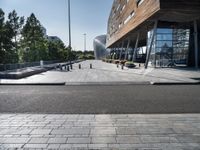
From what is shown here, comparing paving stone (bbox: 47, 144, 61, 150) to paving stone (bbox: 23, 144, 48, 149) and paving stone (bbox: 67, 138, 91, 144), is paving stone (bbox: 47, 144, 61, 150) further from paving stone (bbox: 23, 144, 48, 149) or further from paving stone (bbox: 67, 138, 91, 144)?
paving stone (bbox: 67, 138, 91, 144)

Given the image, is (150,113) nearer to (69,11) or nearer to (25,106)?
(25,106)

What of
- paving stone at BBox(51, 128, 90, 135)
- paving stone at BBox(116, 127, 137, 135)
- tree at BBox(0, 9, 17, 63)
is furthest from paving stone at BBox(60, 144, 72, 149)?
tree at BBox(0, 9, 17, 63)

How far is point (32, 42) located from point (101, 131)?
147ft

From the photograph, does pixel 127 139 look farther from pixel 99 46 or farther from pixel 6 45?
pixel 99 46

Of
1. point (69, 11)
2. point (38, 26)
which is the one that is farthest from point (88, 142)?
point (38, 26)

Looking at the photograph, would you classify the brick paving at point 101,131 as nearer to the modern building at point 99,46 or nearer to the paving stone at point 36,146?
the paving stone at point 36,146

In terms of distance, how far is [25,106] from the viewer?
849 centimetres

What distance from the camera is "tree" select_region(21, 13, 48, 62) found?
46091mm

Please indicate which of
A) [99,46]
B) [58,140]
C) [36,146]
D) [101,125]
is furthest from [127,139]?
[99,46]

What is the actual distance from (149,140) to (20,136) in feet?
9.63

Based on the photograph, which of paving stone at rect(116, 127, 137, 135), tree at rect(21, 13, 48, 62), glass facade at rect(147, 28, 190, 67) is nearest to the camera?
paving stone at rect(116, 127, 137, 135)

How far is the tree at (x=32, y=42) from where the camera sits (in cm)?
4609

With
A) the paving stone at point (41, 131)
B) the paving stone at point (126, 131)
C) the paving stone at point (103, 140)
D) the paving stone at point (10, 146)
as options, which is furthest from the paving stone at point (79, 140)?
the paving stone at point (10, 146)

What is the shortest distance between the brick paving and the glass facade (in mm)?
24914
